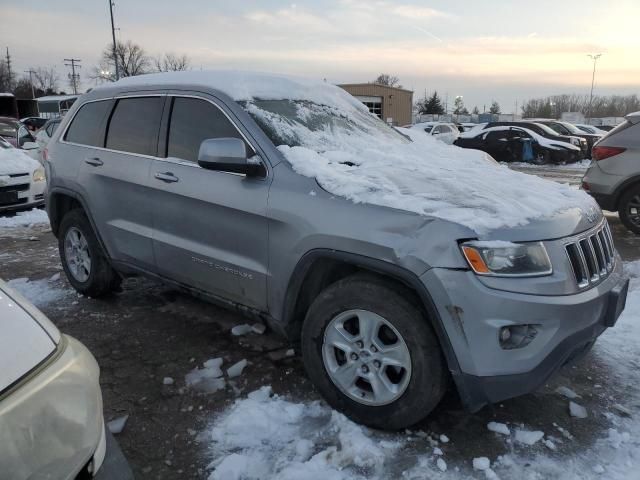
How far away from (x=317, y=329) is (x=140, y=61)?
219 feet

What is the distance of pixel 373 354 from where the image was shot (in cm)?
265

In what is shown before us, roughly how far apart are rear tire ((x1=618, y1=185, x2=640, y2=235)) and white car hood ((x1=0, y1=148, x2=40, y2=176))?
9.09 m

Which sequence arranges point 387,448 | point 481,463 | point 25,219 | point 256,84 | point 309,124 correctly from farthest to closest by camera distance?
point 25,219, point 256,84, point 309,124, point 387,448, point 481,463

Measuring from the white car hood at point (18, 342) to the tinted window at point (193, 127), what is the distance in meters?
1.83

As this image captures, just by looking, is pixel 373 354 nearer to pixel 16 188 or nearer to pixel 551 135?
pixel 16 188

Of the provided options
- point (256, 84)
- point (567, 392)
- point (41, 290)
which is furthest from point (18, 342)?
point (41, 290)

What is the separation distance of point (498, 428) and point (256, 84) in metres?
2.61

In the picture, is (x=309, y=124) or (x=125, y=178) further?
(x=125, y=178)

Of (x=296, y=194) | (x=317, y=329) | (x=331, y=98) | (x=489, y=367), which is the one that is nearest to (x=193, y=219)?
(x=296, y=194)

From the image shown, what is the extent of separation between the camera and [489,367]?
232 centimetres

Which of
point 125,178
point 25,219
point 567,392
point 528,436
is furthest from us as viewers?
point 25,219

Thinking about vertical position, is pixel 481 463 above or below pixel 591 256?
below

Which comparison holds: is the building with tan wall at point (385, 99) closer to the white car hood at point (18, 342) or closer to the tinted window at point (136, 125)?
the tinted window at point (136, 125)

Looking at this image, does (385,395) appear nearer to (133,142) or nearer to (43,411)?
(43,411)
